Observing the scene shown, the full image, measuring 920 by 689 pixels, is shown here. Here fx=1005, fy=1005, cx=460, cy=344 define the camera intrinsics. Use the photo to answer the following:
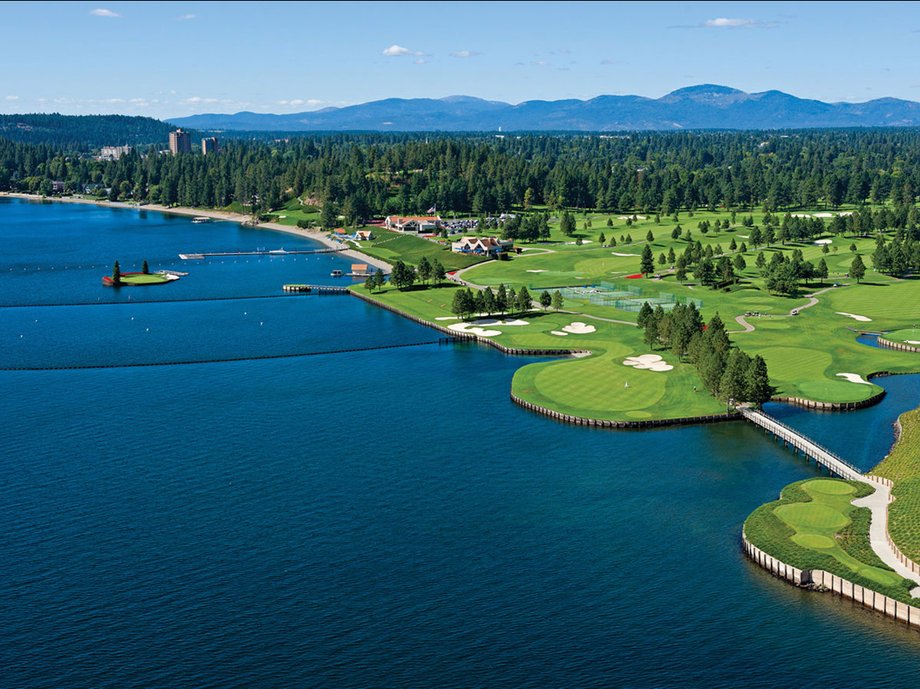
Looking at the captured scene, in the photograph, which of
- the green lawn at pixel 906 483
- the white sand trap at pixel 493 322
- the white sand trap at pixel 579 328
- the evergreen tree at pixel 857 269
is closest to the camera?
the green lawn at pixel 906 483

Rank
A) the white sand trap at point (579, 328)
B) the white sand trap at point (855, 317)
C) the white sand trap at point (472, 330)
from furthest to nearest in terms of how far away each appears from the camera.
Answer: the white sand trap at point (855, 317) < the white sand trap at point (472, 330) < the white sand trap at point (579, 328)

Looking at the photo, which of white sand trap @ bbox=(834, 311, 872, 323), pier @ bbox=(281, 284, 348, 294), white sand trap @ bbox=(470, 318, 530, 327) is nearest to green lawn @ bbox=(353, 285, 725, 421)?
white sand trap @ bbox=(470, 318, 530, 327)

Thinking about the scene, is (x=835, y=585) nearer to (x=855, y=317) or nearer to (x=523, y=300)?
(x=523, y=300)

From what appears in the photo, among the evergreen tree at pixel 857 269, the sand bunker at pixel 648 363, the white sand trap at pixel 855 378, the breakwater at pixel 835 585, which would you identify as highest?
the evergreen tree at pixel 857 269

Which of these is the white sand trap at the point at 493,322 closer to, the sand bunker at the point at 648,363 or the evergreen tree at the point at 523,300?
the evergreen tree at the point at 523,300

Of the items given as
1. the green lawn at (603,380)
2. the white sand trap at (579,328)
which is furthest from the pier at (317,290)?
the white sand trap at (579,328)

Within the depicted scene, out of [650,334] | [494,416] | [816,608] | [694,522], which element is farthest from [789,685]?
[650,334]
